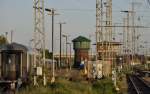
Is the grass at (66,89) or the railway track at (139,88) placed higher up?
the grass at (66,89)

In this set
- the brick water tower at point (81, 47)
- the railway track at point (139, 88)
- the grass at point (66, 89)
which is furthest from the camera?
the brick water tower at point (81, 47)

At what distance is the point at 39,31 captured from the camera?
37344mm

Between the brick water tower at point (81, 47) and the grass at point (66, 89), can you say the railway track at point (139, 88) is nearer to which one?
the grass at point (66, 89)

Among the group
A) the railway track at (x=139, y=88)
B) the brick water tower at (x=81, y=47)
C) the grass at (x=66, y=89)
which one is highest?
the brick water tower at (x=81, y=47)

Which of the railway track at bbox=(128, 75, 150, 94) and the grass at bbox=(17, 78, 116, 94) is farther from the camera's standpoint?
the railway track at bbox=(128, 75, 150, 94)

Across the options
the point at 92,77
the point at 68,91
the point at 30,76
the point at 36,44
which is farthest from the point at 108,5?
the point at 68,91

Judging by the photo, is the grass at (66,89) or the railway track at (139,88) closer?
the grass at (66,89)

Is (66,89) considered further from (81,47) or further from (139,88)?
(81,47)

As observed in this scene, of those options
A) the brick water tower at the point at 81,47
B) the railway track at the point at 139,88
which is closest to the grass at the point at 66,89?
the railway track at the point at 139,88

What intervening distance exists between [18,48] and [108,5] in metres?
28.2

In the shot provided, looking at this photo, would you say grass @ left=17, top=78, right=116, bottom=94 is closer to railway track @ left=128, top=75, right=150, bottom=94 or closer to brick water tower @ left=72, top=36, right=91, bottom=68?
railway track @ left=128, top=75, right=150, bottom=94

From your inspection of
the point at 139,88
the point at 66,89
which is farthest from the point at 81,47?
the point at 66,89

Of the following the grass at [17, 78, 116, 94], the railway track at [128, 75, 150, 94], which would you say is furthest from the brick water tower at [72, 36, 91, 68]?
the grass at [17, 78, 116, 94]

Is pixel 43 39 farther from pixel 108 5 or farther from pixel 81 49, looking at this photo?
pixel 81 49
